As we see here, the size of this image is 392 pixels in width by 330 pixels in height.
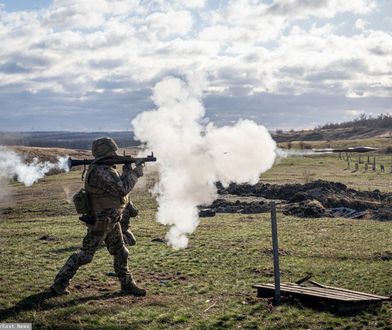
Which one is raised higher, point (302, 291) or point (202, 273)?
point (302, 291)

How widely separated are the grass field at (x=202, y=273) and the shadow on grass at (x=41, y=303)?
0.02 metres

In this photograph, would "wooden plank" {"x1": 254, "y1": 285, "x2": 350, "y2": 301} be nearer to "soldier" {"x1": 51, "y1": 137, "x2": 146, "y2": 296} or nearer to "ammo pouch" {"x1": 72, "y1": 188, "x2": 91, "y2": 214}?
"soldier" {"x1": 51, "y1": 137, "x2": 146, "y2": 296}

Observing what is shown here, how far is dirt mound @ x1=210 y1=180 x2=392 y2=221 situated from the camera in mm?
31844

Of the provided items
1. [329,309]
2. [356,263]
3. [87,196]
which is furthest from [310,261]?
[87,196]

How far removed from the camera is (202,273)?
1524cm

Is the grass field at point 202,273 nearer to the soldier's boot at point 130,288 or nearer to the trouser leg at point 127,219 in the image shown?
the soldier's boot at point 130,288

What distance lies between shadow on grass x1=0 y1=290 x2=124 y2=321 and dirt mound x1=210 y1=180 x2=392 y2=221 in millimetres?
21032

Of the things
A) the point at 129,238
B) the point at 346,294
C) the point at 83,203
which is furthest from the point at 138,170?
the point at 129,238

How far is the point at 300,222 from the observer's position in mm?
28500

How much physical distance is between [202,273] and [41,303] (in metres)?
5.28

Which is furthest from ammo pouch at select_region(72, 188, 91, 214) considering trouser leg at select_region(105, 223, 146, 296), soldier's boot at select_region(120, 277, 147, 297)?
soldier's boot at select_region(120, 277, 147, 297)

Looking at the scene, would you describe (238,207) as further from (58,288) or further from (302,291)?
(58,288)

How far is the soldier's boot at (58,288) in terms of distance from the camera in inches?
469

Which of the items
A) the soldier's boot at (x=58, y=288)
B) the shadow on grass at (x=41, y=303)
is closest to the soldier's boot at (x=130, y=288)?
the shadow on grass at (x=41, y=303)
